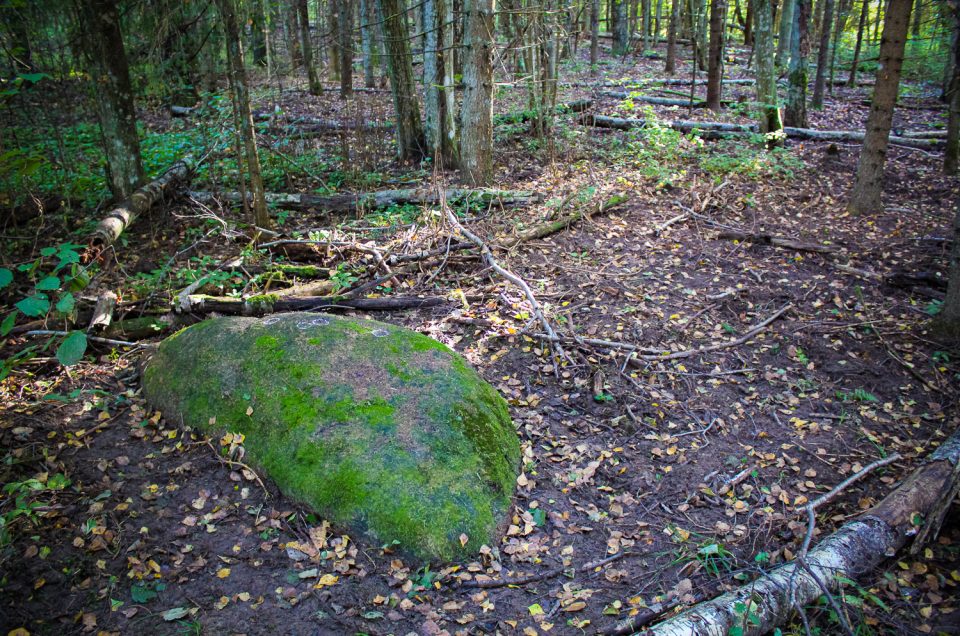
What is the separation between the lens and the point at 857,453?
423 centimetres

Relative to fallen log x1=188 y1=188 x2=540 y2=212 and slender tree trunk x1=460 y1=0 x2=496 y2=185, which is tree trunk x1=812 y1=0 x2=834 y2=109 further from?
fallen log x1=188 y1=188 x2=540 y2=212

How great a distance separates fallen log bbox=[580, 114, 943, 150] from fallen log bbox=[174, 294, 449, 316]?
7.27 metres

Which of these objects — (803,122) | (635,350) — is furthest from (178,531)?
(803,122)

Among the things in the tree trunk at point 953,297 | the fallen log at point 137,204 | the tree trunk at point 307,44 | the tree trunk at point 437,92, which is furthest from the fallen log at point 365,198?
the tree trunk at point 307,44

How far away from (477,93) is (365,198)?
2388 mm

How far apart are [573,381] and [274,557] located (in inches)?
114

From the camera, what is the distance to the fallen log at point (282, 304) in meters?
5.51

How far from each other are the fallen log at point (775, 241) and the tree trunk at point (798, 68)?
6379 mm

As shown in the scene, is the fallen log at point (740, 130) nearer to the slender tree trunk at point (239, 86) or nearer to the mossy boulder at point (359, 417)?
the slender tree trunk at point (239, 86)

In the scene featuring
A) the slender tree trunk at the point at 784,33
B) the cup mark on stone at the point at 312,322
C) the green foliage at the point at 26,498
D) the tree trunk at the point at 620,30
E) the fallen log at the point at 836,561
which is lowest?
the fallen log at the point at 836,561

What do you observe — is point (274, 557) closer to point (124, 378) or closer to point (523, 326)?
point (124, 378)

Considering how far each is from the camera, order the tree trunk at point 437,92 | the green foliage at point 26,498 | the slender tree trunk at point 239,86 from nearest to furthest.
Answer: the green foliage at point 26,498
the slender tree trunk at point 239,86
the tree trunk at point 437,92

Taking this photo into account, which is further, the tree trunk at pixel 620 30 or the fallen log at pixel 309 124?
the tree trunk at pixel 620 30

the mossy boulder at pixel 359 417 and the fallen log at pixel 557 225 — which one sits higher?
the fallen log at pixel 557 225
